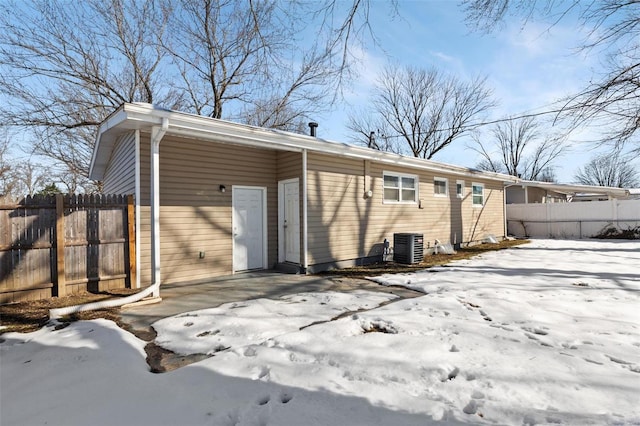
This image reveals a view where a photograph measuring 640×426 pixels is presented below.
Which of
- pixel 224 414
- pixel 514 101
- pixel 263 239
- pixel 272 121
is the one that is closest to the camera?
pixel 224 414

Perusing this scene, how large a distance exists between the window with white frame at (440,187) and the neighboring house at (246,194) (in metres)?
0.82

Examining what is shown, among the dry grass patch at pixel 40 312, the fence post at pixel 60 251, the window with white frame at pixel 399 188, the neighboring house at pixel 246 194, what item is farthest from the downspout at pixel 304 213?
the fence post at pixel 60 251

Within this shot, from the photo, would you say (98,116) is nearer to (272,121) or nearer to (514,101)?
(272,121)

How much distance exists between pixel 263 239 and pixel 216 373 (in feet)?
16.9

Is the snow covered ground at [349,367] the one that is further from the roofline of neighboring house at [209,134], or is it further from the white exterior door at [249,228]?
the roofline of neighboring house at [209,134]

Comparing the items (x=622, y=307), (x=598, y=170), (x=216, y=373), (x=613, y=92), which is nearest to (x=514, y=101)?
(x=613, y=92)

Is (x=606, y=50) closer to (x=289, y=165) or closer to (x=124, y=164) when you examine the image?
(x=289, y=165)

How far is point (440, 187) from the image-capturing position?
1128 centimetres

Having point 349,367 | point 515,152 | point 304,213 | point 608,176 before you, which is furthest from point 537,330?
point 608,176

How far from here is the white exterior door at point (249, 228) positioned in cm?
723

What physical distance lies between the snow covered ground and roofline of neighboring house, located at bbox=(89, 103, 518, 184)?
300cm

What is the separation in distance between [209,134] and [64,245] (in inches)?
114

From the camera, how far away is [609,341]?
3164mm

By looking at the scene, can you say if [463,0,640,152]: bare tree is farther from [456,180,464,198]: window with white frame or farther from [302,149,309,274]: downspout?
[456,180,464,198]: window with white frame
